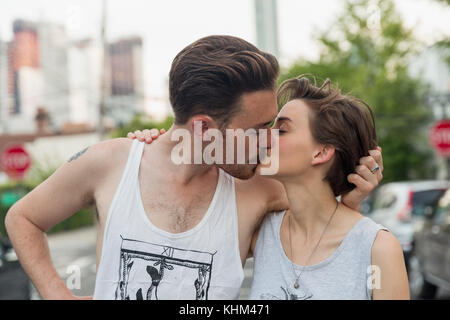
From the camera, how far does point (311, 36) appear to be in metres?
23.5

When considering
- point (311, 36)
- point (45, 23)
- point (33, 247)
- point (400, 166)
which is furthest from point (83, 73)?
point (33, 247)

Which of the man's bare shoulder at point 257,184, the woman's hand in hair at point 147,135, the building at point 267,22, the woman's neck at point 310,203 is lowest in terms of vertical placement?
the woman's neck at point 310,203

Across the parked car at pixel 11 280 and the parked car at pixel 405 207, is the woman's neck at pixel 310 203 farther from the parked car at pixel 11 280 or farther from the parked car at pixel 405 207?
the parked car at pixel 405 207

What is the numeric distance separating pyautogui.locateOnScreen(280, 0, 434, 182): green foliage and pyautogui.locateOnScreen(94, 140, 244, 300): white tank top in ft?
63.9

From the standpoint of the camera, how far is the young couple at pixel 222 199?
2.12m

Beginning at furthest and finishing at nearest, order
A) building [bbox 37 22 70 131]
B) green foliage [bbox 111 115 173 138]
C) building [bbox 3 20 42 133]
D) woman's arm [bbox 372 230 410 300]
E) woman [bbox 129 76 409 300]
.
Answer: building [bbox 37 22 70 131] < building [bbox 3 20 42 133] < green foliage [bbox 111 115 173 138] < woman [bbox 129 76 409 300] < woman's arm [bbox 372 230 410 300]

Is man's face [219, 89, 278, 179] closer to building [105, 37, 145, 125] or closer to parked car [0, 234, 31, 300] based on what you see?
parked car [0, 234, 31, 300]

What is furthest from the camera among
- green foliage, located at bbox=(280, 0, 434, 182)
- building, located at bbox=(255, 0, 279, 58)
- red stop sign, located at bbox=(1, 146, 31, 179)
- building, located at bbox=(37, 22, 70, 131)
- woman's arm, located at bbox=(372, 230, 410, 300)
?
building, located at bbox=(37, 22, 70, 131)

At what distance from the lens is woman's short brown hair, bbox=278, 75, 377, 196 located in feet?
7.20

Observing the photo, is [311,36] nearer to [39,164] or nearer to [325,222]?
[39,164]

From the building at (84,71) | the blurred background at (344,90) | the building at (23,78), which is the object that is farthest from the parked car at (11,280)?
the building at (23,78)

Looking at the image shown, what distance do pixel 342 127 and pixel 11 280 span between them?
492cm

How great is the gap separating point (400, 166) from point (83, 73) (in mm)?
17461

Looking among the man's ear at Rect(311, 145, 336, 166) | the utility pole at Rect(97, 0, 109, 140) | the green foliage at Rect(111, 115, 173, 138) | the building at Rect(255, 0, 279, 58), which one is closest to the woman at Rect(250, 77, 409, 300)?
the man's ear at Rect(311, 145, 336, 166)
